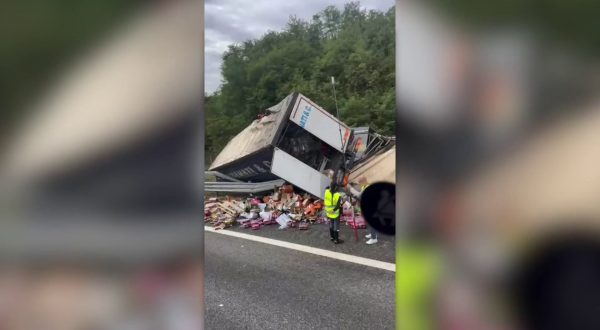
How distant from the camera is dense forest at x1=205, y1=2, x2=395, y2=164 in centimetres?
1395

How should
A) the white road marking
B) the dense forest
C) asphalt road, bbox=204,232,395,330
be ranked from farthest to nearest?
the dense forest
the white road marking
asphalt road, bbox=204,232,395,330

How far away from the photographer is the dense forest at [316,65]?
1395cm

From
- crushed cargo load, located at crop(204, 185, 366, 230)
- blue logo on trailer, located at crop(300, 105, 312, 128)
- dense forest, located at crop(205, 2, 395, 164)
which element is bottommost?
crushed cargo load, located at crop(204, 185, 366, 230)

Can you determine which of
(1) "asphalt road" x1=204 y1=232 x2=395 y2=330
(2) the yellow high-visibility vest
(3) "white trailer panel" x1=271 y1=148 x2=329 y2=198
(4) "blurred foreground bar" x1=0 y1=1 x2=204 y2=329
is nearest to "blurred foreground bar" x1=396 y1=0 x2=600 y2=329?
(4) "blurred foreground bar" x1=0 y1=1 x2=204 y2=329

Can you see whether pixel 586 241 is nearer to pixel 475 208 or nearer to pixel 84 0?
pixel 475 208

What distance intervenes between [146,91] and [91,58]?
82 millimetres

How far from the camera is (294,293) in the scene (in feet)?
12.6

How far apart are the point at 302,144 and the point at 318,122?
0.47 m

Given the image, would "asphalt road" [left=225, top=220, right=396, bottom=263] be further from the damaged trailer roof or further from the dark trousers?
the damaged trailer roof

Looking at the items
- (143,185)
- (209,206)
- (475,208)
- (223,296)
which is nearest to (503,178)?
(475,208)

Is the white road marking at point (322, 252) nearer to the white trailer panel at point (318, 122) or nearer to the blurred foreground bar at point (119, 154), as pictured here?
the white trailer panel at point (318, 122)

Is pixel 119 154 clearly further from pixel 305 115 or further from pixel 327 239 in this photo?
pixel 305 115

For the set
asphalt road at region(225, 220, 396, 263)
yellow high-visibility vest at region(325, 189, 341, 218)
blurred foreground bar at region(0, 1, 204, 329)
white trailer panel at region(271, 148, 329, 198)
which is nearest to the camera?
blurred foreground bar at region(0, 1, 204, 329)

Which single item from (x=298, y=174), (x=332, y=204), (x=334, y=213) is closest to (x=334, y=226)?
(x=334, y=213)
